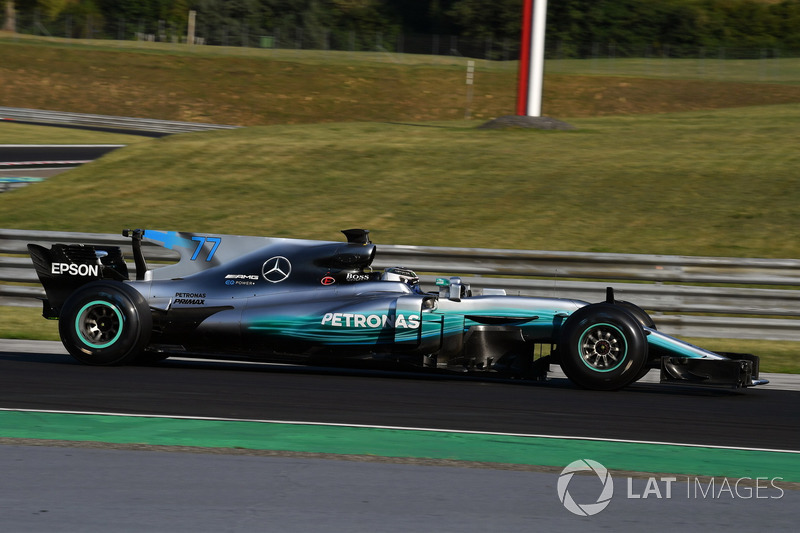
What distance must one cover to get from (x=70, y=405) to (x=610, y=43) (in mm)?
65759

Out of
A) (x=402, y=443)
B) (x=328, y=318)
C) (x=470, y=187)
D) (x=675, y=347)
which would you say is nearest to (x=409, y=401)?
(x=328, y=318)

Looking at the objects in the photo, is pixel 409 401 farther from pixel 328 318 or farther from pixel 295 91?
pixel 295 91

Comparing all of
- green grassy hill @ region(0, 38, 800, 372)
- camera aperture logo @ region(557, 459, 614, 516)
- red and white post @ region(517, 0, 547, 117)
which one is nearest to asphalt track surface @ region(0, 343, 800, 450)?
camera aperture logo @ region(557, 459, 614, 516)

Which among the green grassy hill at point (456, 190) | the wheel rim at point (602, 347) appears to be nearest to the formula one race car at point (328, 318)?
the wheel rim at point (602, 347)

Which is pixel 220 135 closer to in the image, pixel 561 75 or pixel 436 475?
pixel 436 475

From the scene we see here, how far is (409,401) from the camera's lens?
779 cm

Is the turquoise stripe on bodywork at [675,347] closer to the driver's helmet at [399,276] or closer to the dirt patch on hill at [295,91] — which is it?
the driver's helmet at [399,276]

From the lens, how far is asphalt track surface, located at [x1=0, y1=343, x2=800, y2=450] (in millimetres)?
6965

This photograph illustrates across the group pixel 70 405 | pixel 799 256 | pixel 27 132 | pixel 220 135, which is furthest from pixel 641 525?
pixel 27 132

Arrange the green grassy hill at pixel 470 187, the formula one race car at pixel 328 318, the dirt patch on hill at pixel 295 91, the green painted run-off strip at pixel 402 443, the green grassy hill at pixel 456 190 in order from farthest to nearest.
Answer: the dirt patch on hill at pixel 295 91, the green grassy hill at pixel 456 190, the green grassy hill at pixel 470 187, the formula one race car at pixel 328 318, the green painted run-off strip at pixel 402 443

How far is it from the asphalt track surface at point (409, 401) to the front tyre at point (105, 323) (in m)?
0.14

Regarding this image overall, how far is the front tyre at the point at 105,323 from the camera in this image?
880cm

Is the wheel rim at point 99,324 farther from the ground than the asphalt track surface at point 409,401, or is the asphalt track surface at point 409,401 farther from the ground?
the wheel rim at point 99,324

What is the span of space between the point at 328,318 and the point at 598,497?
3.97 m
